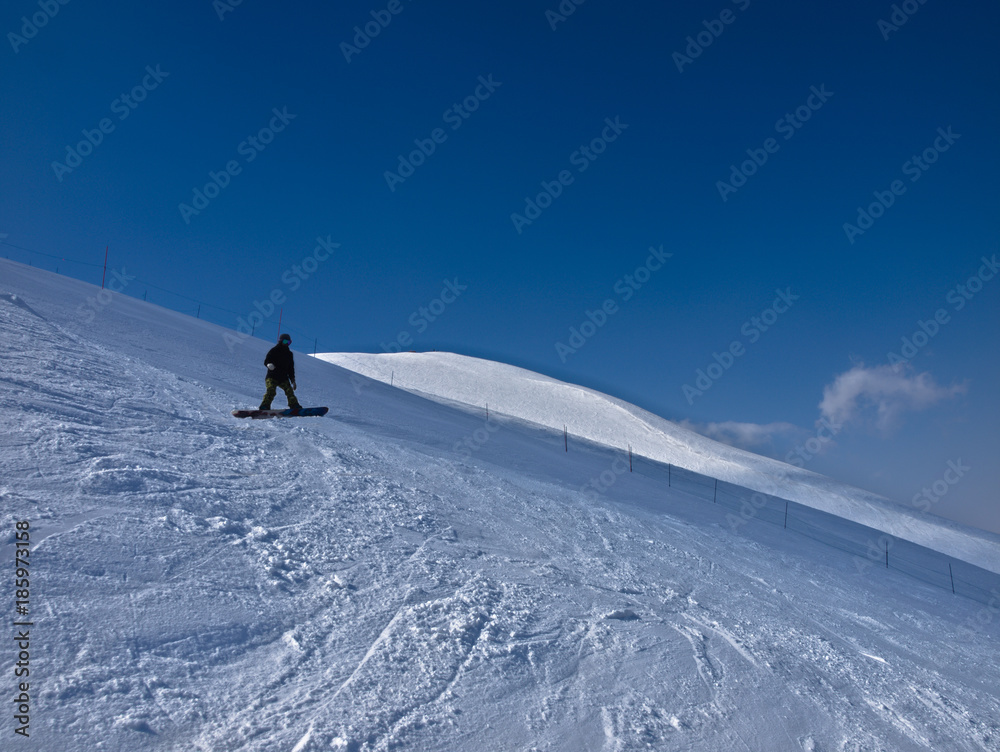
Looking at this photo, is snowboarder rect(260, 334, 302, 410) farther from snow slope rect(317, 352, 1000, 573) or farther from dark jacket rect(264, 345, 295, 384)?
snow slope rect(317, 352, 1000, 573)

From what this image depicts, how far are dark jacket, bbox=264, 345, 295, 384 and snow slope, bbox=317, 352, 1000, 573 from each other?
70.4ft

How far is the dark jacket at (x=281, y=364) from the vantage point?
41.3ft

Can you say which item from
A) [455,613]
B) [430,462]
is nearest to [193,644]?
[455,613]

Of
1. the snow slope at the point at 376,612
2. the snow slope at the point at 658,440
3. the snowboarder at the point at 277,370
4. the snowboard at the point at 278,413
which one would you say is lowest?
the snow slope at the point at 376,612

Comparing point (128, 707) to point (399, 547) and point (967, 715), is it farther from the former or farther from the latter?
point (967, 715)

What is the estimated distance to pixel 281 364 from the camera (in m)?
12.7

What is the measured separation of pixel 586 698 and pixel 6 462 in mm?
7178

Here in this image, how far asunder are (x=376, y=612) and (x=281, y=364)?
7839mm

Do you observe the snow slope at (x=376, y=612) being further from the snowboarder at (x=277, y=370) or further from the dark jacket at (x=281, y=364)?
the dark jacket at (x=281, y=364)

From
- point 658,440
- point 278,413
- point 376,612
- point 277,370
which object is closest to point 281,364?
point 277,370

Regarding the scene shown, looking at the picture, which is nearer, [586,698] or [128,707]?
[128,707]

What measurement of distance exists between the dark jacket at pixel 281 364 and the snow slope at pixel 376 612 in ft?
3.34

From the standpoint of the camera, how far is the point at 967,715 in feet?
25.6

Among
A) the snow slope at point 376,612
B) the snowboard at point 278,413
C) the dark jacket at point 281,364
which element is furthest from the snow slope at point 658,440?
the dark jacket at point 281,364
